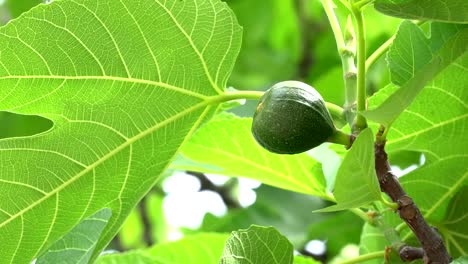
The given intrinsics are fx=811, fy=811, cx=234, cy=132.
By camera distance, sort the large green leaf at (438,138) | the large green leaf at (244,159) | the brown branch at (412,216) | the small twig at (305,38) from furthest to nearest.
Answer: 1. the small twig at (305,38)
2. the large green leaf at (244,159)
3. the large green leaf at (438,138)
4. the brown branch at (412,216)

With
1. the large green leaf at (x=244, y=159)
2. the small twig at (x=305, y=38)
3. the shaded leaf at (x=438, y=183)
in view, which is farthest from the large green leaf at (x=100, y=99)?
the small twig at (x=305, y=38)

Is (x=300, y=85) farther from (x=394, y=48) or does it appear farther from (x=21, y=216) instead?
(x=21, y=216)

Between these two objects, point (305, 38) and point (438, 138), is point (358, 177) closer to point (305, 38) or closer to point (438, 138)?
point (438, 138)

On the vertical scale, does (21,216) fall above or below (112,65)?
below

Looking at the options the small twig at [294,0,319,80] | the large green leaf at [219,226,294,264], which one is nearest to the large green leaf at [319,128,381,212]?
the large green leaf at [219,226,294,264]

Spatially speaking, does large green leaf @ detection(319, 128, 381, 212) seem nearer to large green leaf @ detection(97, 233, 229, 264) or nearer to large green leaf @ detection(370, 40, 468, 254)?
large green leaf @ detection(370, 40, 468, 254)

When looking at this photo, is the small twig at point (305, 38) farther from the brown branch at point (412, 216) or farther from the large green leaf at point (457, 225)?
the brown branch at point (412, 216)

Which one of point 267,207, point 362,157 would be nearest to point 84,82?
point 362,157
